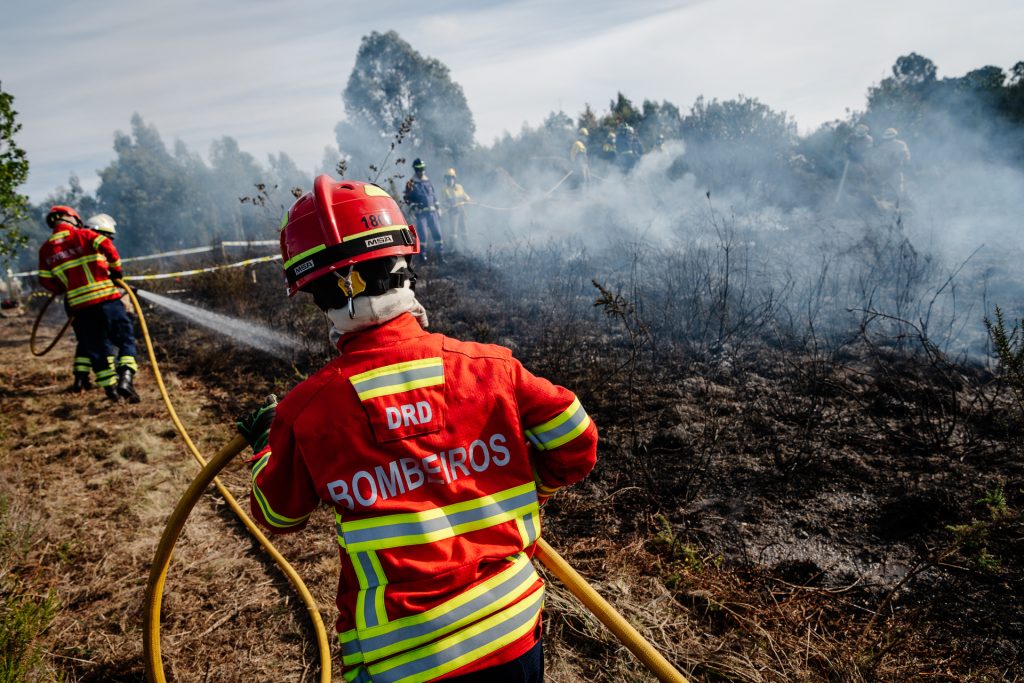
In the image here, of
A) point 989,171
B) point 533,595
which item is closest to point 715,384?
point 533,595

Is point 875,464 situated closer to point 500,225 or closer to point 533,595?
point 533,595

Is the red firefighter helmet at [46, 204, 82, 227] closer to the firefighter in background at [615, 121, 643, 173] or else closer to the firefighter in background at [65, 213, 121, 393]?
the firefighter in background at [65, 213, 121, 393]

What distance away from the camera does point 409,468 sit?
1.40 metres

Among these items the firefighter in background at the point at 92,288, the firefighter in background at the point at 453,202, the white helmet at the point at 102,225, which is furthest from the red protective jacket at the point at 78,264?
the firefighter in background at the point at 453,202

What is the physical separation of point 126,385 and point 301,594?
4.59 m

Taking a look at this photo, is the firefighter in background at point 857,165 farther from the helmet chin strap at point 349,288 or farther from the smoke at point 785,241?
the helmet chin strap at point 349,288

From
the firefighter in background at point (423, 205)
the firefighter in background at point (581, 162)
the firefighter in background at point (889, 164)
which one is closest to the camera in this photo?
the firefighter in background at point (423, 205)

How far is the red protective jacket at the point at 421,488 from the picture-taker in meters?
1.35

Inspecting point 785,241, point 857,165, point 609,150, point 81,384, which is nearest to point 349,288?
point 81,384

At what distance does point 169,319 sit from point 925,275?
1166cm

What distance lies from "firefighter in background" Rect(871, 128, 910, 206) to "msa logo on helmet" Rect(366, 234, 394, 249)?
43.2 ft

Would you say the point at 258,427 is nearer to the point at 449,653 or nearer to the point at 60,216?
the point at 449,653

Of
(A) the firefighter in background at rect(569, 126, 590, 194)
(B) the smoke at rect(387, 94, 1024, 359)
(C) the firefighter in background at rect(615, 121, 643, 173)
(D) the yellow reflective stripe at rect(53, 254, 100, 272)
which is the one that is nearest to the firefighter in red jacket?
(B) the smoke at rect(387, 94, 1024, 359)

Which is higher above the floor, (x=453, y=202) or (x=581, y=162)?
(x=581, y=162)
